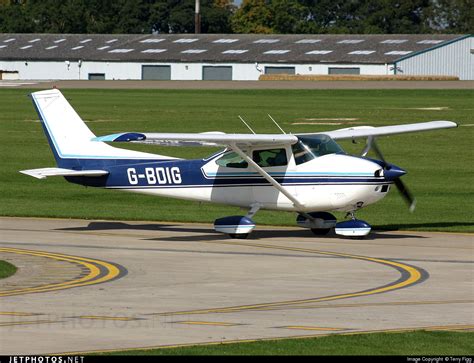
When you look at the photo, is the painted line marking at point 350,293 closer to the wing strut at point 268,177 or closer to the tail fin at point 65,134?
the wing strut at point 268,177

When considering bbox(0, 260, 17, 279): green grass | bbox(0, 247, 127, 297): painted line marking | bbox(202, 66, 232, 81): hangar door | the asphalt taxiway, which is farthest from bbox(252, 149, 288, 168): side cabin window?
bbox(202, 66, 232, 81): hangar door

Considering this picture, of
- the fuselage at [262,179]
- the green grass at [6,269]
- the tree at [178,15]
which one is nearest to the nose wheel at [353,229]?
the fuselage at [262,179]

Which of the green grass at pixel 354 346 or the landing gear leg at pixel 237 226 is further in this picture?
the landing gear leg at pixel 237 226

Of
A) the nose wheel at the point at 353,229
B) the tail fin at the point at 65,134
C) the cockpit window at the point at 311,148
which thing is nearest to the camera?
the nose wheel at the point at 353,229

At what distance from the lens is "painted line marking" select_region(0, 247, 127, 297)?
60.1 ft

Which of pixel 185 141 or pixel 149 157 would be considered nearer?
pixel 185 141

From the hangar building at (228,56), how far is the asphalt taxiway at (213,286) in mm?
79397

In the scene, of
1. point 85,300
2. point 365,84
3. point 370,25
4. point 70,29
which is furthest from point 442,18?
point 85,300

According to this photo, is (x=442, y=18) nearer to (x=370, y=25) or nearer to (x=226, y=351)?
(x=370, y=25)

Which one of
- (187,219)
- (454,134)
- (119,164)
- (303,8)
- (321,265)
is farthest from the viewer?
(303,8)

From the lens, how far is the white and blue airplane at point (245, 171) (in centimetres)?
2433

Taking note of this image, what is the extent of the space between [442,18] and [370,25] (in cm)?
1230

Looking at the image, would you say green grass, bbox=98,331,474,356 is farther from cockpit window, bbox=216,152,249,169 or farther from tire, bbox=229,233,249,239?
cockpit window, bbox=216,152,249,169

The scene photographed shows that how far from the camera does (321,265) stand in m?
21.2
